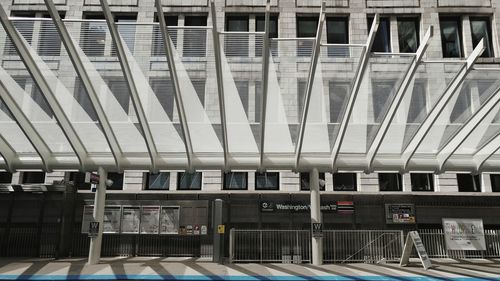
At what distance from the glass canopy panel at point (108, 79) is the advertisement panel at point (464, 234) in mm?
14946

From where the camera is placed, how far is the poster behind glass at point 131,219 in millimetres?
→ 21281

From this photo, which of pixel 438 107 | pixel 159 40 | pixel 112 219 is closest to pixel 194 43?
pixel 159 40

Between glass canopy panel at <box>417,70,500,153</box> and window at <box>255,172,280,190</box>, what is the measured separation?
8.45 m

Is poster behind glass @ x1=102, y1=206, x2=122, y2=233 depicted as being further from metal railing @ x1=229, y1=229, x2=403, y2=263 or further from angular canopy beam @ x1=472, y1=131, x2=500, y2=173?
angular canopy beam @ x1=472, y1=131, x2=500, y2=173

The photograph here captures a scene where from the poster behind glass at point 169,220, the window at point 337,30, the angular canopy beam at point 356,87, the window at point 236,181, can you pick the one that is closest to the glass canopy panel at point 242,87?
the angular canopy beam at point 356,87

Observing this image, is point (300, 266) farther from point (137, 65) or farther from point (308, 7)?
point (308, 7)

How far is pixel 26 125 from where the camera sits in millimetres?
14930

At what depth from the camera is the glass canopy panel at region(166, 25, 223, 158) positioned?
13062mm

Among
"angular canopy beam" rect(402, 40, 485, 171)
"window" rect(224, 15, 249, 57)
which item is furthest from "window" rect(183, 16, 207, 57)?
"angular canopy beam" rect(402, 40, 485, 171)

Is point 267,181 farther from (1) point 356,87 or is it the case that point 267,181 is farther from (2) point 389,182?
(1) point 356,87

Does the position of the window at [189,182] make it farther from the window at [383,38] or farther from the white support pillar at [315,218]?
the window at [383,38]

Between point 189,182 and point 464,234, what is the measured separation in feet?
47.2

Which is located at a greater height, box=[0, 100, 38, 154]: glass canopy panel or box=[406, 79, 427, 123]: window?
box=[406, 79, 427, 123]: window

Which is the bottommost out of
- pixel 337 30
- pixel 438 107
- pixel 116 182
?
pixel 116 182
